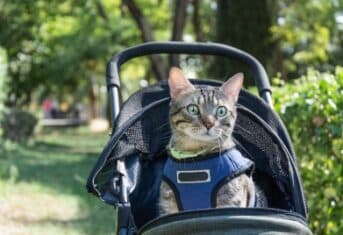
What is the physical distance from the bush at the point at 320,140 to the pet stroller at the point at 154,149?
0.81 meters

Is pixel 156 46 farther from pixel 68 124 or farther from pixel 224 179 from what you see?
pixel 68 124

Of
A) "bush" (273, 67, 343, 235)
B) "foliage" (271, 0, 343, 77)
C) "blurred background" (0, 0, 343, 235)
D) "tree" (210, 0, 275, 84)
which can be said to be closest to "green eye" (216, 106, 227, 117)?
"blurred background" (0, 0, 343, 235)

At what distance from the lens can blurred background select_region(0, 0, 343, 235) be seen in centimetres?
486

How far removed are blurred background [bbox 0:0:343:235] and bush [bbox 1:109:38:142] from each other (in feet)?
0.09

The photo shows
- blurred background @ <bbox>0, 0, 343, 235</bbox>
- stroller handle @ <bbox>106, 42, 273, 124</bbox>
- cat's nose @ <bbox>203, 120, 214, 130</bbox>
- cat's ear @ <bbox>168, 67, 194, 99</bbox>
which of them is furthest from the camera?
blurred background @ <bbox>0, 0, 343, 235</bbox>

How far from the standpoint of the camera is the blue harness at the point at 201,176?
3131 millimetres

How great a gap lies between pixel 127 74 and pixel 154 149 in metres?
33.5

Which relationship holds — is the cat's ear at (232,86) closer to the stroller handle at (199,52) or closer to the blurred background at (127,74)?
the stroller handle at (199,52)

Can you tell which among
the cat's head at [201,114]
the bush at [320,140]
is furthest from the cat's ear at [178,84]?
the bush at [320,140]

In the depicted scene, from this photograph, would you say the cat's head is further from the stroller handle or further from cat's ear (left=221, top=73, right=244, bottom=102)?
the stroller handle

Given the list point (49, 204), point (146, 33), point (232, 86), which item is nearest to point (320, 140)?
point (232, 86)

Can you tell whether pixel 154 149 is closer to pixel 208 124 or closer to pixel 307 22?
pixel 208 124

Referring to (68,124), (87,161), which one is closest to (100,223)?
(87,161)

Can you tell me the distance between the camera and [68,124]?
4103cm
